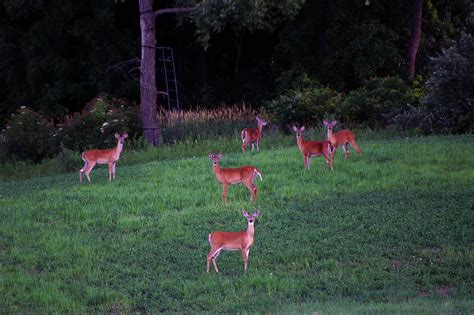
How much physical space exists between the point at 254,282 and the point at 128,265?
2.02 metres

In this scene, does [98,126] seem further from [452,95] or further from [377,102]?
[452,95]

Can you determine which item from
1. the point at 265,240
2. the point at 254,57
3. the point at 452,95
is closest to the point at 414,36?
the point at 254,57

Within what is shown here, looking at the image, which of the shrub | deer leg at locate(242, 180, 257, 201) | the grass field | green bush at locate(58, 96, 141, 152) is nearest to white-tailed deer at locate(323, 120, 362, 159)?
the grass field

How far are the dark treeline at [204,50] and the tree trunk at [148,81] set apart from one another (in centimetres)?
702

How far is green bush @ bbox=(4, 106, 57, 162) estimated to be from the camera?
2614cm

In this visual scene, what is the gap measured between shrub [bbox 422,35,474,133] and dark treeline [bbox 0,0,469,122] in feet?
25.4

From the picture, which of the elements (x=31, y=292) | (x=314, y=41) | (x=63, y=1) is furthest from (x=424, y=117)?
(x=63, y=1)

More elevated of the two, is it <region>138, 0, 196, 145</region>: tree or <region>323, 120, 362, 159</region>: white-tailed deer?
<region>138, 0, 196, 145</region>: tree

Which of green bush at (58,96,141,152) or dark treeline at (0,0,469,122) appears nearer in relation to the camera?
green bush at (58,96,141,152)

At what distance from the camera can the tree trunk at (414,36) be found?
30.8 m

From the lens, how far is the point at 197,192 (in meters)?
15.5

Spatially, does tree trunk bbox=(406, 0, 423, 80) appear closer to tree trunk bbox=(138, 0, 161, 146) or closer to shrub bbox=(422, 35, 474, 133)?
shrub bbox=(422, 35, 474, 133)

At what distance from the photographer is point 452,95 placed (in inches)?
884

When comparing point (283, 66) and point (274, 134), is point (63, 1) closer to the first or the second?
point (283, 66)
